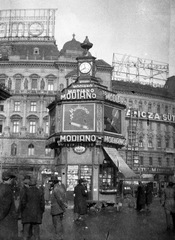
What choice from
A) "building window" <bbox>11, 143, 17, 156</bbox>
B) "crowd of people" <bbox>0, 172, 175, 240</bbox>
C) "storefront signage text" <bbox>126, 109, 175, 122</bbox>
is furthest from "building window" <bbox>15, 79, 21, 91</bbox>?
"crowd of people" <bbox>0, 172, 175, 240</bbox>

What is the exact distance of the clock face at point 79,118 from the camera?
26.3 meters

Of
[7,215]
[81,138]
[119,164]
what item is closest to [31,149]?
[81,138]

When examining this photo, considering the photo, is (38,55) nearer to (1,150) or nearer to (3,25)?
(3,25)

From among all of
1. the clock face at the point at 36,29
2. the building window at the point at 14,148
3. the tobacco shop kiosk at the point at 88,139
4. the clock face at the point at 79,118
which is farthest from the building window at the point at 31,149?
the clock face at the point at 79,118

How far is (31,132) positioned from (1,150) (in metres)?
5.19

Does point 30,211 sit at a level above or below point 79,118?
below

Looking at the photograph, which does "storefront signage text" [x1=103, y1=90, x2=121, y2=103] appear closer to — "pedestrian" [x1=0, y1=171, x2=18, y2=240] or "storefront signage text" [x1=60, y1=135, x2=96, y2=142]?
"storefront signage text" [x1=60, y1=135, x2=96, y2=142]

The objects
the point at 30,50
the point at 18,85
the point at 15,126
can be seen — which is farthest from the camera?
the point at 30,50

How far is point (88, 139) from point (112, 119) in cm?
294

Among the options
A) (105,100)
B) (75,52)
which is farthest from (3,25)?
(105,100)

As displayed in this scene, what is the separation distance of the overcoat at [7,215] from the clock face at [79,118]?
728 inches

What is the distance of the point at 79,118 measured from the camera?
86.9 feet

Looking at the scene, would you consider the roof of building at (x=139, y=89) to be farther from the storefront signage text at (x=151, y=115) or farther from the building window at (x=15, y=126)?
the building window at (x=15, y=126)

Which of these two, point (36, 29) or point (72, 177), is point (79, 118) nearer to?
point (72, 177)
